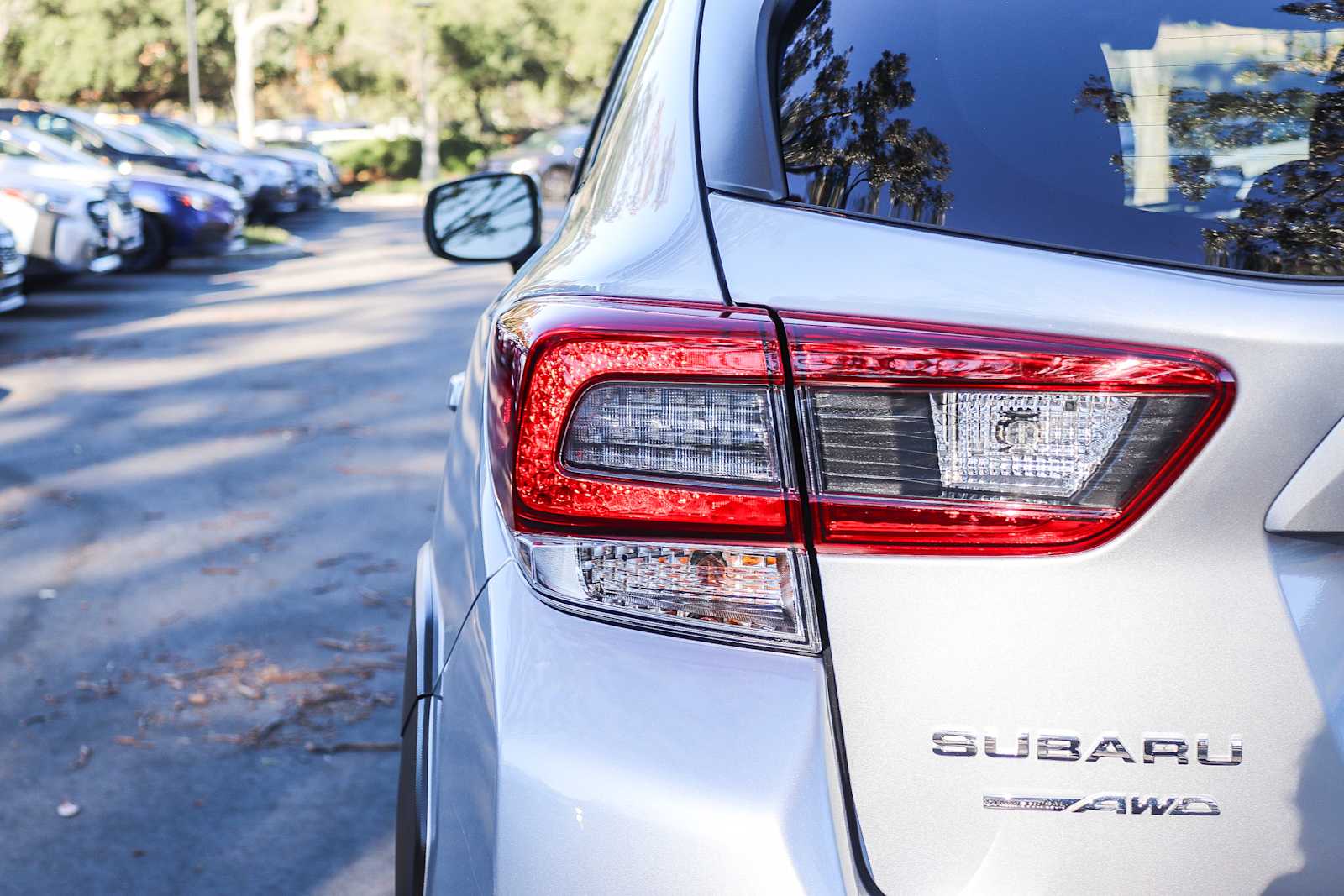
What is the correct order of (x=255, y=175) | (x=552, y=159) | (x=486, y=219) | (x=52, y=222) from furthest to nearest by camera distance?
(x=552, y=159)
(x=255, y=175)
(x=52, y=222)
(x=486, y=219)

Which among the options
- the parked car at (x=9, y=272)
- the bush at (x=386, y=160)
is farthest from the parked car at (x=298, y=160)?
the parked car at (x=9, y=272)

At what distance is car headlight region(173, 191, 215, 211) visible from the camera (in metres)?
15.2

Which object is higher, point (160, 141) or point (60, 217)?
point (160, 141)

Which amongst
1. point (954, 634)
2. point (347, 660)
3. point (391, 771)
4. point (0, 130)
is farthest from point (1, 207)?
point (954, 634)

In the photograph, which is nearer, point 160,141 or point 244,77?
point 160,141

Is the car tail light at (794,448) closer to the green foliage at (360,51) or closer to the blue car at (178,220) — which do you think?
the blue car at (178,220)

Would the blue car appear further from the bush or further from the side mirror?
the bush

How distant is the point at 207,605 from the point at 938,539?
3.80 m

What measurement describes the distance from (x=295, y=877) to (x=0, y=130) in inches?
534

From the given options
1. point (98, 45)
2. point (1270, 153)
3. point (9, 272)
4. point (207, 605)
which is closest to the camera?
point (1270, 153)

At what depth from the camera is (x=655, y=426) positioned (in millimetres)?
1227

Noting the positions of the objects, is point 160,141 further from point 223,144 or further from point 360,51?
point 360,51

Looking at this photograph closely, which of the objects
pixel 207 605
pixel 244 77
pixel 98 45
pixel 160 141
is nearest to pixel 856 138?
pixel 207 605

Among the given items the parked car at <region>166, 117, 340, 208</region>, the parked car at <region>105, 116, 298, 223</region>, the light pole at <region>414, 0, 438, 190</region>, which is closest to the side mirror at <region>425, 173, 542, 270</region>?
the parked car at <region>105, 116, 298, 223</region>
